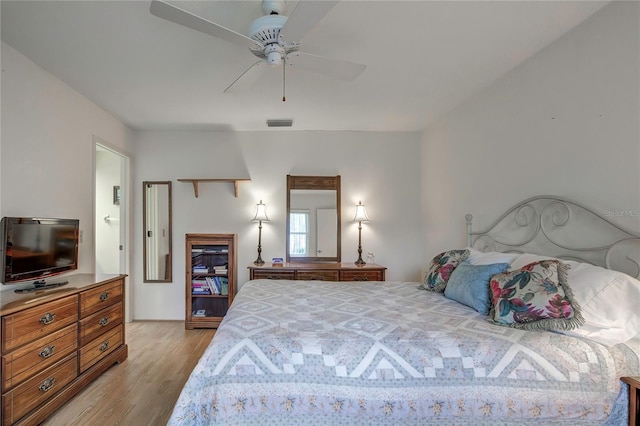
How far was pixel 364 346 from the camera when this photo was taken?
137cm

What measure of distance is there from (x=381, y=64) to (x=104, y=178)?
4.17 meters

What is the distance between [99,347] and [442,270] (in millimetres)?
2787

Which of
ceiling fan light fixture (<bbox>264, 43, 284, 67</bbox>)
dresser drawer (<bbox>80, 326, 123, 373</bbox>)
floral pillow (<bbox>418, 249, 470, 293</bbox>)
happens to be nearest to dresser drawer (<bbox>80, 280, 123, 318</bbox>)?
dresser drawer (<bbox>80, 326, 123, 373</bbox>)

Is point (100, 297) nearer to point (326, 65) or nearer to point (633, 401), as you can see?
point (326, 65)

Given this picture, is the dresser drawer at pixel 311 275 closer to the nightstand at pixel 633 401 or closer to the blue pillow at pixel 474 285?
the blue pillow at pixel 474 285

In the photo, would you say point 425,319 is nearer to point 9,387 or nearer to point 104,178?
point 9,387

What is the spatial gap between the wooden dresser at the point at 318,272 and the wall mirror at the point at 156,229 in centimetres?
129

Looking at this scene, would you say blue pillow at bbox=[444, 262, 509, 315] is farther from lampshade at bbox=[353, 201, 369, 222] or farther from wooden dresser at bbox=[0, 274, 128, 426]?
wooden dresser at bbox=[0, 274, 128, 426]

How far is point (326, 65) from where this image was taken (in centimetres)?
182

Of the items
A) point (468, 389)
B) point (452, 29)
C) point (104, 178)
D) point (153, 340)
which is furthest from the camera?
point (104, 178)

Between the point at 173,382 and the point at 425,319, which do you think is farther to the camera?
the point at 173,382

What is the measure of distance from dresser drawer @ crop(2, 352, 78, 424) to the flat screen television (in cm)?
58

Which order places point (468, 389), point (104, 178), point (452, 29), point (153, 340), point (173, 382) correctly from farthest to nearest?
point (104, 178) → point (153, 340) → point (173, 382) → point (452, 29) → point (468, 389)

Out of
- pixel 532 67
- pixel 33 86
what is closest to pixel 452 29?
pixel 532 67
